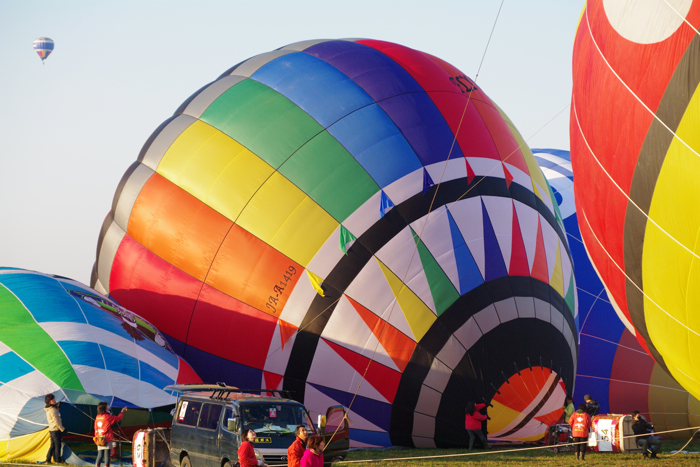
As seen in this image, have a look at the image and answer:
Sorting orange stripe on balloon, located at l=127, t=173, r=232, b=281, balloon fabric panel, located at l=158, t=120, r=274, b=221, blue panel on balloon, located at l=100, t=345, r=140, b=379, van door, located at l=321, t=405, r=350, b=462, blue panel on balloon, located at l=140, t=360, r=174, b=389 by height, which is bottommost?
van door, located at l=321, t=405, r=350, b=462

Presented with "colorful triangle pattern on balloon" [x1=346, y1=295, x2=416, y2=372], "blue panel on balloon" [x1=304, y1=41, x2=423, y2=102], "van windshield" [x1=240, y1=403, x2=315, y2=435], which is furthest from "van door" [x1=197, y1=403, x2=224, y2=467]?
"blue panel on balloon" [x1=304, y1=41, x2=423, y2=102]

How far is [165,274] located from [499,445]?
5.44 m

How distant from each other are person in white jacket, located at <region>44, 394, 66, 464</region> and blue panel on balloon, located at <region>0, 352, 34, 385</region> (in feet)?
1.78

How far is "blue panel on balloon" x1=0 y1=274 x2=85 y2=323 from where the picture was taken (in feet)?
33.6

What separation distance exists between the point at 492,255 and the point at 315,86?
3.72 m

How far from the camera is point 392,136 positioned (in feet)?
35.9

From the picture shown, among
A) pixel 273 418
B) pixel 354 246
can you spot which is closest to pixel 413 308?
pixel 354 246

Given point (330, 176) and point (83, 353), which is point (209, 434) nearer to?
point (83, 353)

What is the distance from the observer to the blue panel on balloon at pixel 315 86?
11203 millimetres

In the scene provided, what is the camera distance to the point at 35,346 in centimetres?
971

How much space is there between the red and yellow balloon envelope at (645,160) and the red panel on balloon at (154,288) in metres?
6.27

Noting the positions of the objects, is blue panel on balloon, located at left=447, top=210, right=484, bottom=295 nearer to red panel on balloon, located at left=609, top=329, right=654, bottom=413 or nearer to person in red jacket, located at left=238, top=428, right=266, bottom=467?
person in red jacket, located at left=238, top=428, right=266, bottom=467

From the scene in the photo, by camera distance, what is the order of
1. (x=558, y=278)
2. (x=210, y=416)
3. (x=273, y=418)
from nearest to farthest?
(x=273, y=418) < (x=210, y=416) < (x=558, y=278)

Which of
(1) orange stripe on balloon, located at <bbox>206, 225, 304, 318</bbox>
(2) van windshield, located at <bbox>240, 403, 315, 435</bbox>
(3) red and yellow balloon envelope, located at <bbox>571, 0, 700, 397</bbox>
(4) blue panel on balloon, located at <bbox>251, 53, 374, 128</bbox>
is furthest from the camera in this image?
(4) blue panel on balloon, located at <bbox>251, 53, 374, 128</bbox>
